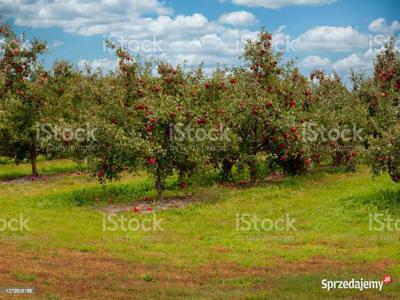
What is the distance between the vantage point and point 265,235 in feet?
65.9

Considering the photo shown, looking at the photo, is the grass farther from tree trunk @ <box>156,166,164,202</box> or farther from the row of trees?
tree trunk @ <box>156,166,164,202</box>

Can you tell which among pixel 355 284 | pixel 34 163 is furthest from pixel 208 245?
pixel 34 163

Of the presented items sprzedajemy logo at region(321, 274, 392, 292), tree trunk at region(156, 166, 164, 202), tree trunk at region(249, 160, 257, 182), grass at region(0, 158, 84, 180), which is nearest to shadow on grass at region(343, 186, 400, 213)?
tree trunk at region(249, 160, 257, 182)

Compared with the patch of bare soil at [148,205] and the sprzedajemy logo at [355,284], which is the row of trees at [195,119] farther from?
the sprzedajemy logo at [355,284]

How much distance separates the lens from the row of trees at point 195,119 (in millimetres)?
25703

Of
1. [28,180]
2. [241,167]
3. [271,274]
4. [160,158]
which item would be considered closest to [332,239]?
[271,274]

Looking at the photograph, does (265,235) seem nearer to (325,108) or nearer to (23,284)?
(23,284)

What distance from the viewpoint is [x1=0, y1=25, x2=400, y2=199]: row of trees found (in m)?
25.7

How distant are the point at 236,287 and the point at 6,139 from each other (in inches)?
1081

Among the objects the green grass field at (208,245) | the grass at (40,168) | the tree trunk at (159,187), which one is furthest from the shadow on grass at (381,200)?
the grass at (40,168)

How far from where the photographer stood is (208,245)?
18875 millimetres

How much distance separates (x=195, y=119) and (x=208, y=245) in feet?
29.1

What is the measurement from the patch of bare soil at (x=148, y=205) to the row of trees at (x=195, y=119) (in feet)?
2.94

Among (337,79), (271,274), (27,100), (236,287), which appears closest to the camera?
(236,287)
